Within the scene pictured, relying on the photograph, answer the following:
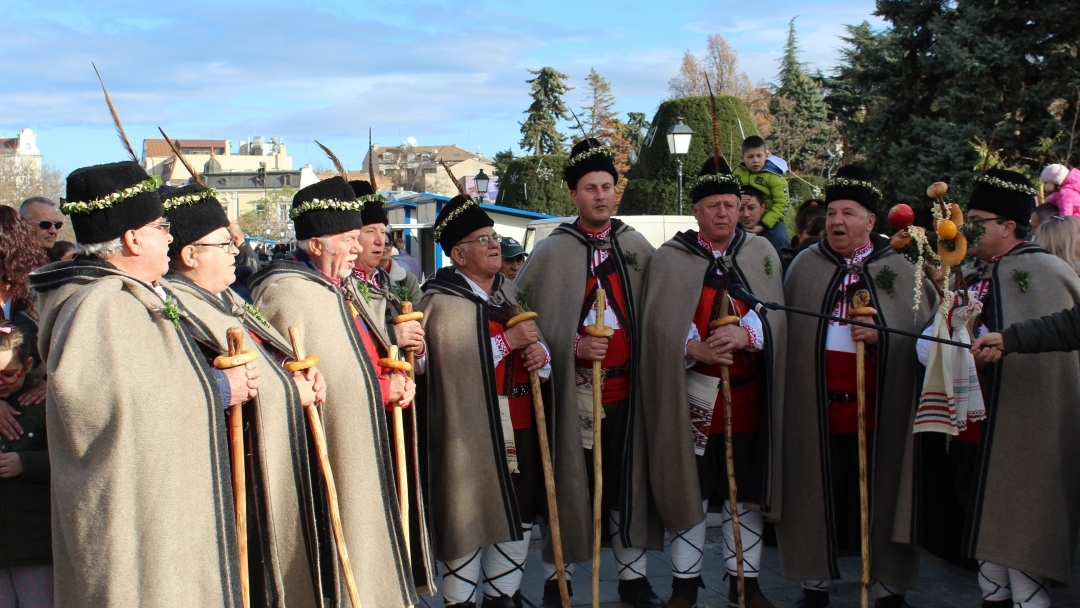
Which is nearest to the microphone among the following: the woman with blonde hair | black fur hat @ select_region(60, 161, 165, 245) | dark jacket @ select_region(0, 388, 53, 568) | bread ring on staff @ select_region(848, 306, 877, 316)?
bread ring on staff @ select_region(848, 306, 877, 316)

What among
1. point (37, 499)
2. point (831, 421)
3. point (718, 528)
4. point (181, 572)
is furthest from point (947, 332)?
point (37, 499)

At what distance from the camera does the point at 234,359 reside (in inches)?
136

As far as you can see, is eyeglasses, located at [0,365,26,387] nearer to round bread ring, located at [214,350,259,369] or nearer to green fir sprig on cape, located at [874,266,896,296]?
round bread ring, located at [214,350,259,369]

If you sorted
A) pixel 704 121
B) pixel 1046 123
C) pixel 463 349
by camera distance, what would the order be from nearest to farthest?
pixel 463 349 < pixel 1046 123 < pixel 704 121

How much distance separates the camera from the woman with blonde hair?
5086 mm

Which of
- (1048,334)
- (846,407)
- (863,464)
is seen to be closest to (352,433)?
(863,464)

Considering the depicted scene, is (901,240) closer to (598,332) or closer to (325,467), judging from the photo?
(598,332)

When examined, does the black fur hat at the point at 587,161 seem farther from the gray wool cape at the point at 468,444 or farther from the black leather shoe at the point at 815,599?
the black leather shoe at the point at 815,599

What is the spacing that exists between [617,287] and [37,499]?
2.87 meters

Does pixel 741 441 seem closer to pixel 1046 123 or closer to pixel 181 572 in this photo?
pixel 181 572

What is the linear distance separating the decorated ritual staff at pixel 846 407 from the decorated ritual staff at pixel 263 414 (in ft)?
8.28

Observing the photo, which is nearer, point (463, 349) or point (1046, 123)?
point (463, 349)

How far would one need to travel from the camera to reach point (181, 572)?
3205 mm

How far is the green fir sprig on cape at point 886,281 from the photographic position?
16.8 feet
